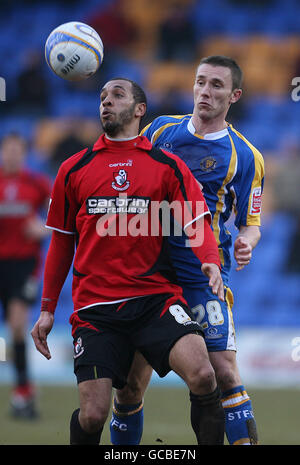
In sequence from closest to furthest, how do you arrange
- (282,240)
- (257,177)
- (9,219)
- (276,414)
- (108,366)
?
1. (108,366)
2. (257,177)
3. (276,414)
4. (9,219)
5. (282,240)

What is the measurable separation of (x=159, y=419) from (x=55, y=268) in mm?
3280

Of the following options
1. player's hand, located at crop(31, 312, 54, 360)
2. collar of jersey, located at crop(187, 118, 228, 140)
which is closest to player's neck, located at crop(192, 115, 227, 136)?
collar of jersey, located at crop(187, 118, 228, 140)

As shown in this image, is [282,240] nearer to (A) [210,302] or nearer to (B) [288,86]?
(B) [288,86]

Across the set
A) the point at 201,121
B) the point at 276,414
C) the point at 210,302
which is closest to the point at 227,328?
the point at 210,302

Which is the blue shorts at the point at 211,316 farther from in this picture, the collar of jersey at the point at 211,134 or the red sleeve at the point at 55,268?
the collar of jersey at the point at 211,134

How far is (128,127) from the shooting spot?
5.06m

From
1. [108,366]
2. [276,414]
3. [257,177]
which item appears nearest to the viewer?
[108,366]

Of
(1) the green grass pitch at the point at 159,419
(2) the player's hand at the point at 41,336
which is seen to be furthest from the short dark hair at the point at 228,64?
(1) the green grass pitch at the point at 159,419

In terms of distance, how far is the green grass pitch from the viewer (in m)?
6.71

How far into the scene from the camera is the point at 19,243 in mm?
9266

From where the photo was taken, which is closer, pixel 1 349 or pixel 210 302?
pixel 210 302

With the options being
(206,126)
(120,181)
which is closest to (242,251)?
(120,181)

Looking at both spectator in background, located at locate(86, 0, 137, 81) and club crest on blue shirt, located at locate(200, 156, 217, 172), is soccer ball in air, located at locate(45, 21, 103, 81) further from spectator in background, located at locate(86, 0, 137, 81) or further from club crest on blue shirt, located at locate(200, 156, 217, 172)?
spectator in background, located at locate(86, 0, 137, 81)

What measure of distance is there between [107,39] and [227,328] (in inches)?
471
